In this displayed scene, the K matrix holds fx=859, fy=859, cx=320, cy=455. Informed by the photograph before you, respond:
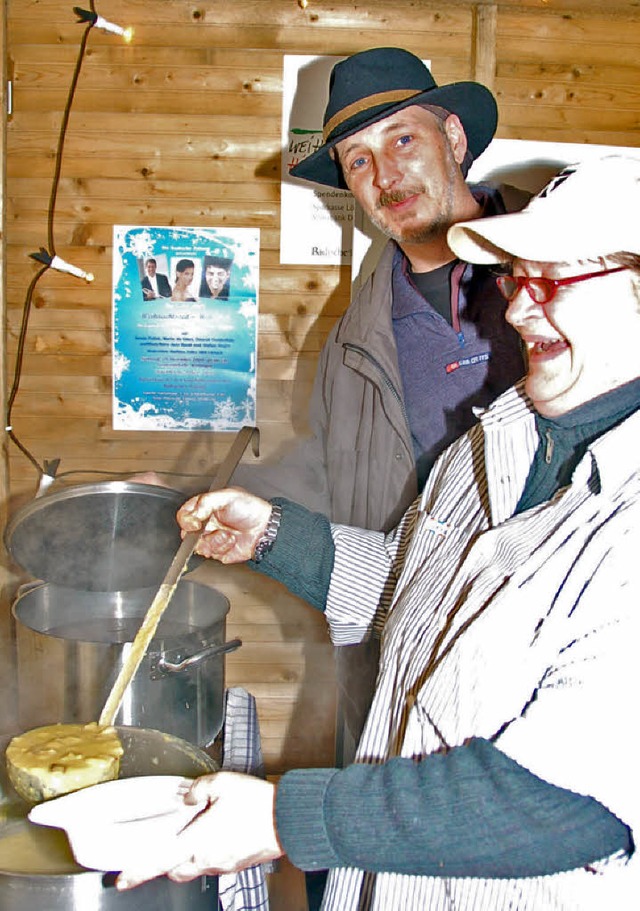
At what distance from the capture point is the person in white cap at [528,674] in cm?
87

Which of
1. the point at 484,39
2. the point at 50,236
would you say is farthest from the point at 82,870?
the point at 484,39

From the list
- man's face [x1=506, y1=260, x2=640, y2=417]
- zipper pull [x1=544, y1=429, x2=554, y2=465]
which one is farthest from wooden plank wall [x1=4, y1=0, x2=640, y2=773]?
man's face [x1=506, y1=260, x2=640, y2=417]

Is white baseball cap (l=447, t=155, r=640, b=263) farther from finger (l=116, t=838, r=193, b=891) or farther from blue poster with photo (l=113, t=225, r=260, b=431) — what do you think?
blue poster with photo (l=113, t=225, r=260, b=431)

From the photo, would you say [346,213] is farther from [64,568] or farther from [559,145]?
[64,568]

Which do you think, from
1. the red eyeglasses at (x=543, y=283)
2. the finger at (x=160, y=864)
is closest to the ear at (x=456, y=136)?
the red eyeglasses at (x=543, y=283)

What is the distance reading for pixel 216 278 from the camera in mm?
3082

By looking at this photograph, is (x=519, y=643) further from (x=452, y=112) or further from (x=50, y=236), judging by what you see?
(x=50, y=236)

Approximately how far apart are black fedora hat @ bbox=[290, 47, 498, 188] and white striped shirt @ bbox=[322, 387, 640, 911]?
3.19ft

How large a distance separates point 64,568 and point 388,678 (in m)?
0.93

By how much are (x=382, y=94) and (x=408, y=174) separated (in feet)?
0.64

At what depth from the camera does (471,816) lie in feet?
2.90

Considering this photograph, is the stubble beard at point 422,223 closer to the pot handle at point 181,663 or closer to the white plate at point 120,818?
the pot handle at point 181,663

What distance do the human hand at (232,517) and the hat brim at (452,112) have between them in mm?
945

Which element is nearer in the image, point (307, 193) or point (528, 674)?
point (528, 674)
